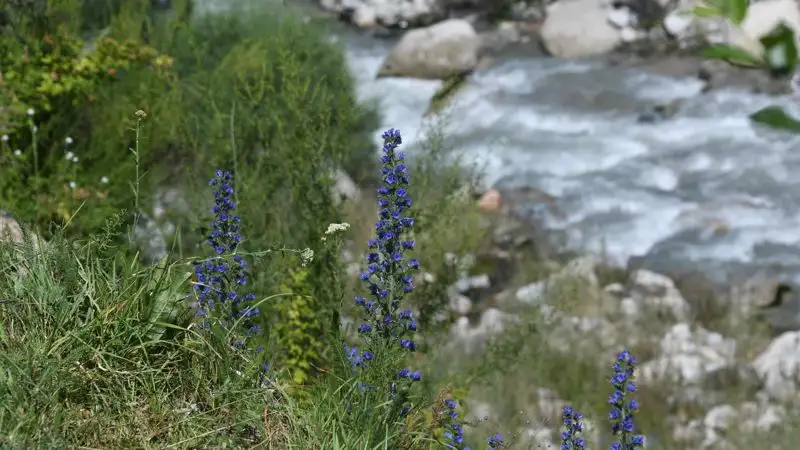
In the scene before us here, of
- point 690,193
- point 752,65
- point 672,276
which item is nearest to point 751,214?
point 690,193

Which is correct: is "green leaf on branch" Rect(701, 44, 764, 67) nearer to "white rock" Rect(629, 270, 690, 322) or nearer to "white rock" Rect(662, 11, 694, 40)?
"white rock" Rect(629, 270, 690, 322)

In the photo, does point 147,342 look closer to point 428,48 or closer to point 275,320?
point 275,320

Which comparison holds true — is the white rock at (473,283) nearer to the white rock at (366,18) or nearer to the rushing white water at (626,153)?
the rushing white water at (626,153)

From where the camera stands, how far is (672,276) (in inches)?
271

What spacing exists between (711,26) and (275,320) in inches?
309

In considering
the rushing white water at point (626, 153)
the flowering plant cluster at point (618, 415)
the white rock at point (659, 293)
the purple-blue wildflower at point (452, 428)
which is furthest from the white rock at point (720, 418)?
the purple-blue wildflower at point (452, 428)

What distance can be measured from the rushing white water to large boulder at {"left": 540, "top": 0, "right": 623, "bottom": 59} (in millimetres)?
273

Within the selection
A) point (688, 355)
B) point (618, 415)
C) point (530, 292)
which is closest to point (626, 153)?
point (530, 292)

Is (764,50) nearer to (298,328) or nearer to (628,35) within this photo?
(298,328)

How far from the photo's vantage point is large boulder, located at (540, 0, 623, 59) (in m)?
10.9

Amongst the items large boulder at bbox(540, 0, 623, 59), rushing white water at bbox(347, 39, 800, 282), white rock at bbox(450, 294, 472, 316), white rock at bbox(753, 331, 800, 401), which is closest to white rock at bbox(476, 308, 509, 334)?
white rock at bbox(450, 294, 472, 316)

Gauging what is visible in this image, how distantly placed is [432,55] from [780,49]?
9.62 meters

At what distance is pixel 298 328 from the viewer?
13.0 ft

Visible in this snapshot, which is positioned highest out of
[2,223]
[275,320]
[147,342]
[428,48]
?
[147,342]
